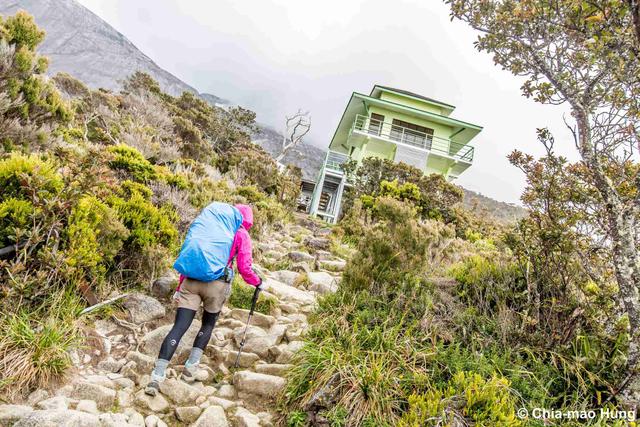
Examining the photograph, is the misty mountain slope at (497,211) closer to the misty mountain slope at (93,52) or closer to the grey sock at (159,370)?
the grey sock at (159,370)

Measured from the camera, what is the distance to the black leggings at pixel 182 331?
307cm

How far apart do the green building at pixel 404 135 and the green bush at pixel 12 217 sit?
1840 cm

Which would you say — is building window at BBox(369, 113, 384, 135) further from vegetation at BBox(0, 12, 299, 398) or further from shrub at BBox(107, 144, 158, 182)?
shrub at BBox(107, 144, 158, 182)

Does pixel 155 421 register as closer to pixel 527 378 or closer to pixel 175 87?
pixel 527 378

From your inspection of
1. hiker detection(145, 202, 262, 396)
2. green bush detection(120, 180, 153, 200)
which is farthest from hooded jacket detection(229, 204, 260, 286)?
green bush detection(120, 180, 153, 200)

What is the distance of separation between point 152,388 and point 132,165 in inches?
211

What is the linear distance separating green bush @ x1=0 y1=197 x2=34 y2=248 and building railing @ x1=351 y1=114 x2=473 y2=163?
20608 millimetres

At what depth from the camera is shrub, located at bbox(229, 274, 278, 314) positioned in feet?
16.0

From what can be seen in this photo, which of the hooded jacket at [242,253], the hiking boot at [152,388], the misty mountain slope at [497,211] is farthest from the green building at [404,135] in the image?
the hiking boot at [152,388]

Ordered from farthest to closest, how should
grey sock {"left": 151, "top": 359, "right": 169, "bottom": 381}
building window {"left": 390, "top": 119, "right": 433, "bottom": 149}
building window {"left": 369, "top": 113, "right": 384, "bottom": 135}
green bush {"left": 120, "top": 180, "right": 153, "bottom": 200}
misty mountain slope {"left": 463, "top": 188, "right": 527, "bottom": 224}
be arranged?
building window {"left": 390, "top": 119, "right": 433, "bottom": 149}
building window {"left": 369, "top": 113, "right": 384, "bottom": 135}
green bush {"left": 120, "top": 180, "right": 153, "bottom": 200}
misty mountain slope {"left": 463, "top": 188, "right": 527, "bottom": 224}
grey sock {"left": 151, "top": 359, "right": 169, "bottom": 381}

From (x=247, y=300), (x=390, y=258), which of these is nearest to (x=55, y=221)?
(x=247, y=300)

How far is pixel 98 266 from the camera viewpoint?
3.87 m

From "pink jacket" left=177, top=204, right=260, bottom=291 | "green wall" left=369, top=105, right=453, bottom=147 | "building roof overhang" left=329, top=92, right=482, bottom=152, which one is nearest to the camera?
"pink jacket" left=177, top=204, right=260, bottom=291

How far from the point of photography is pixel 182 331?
3230 mm
